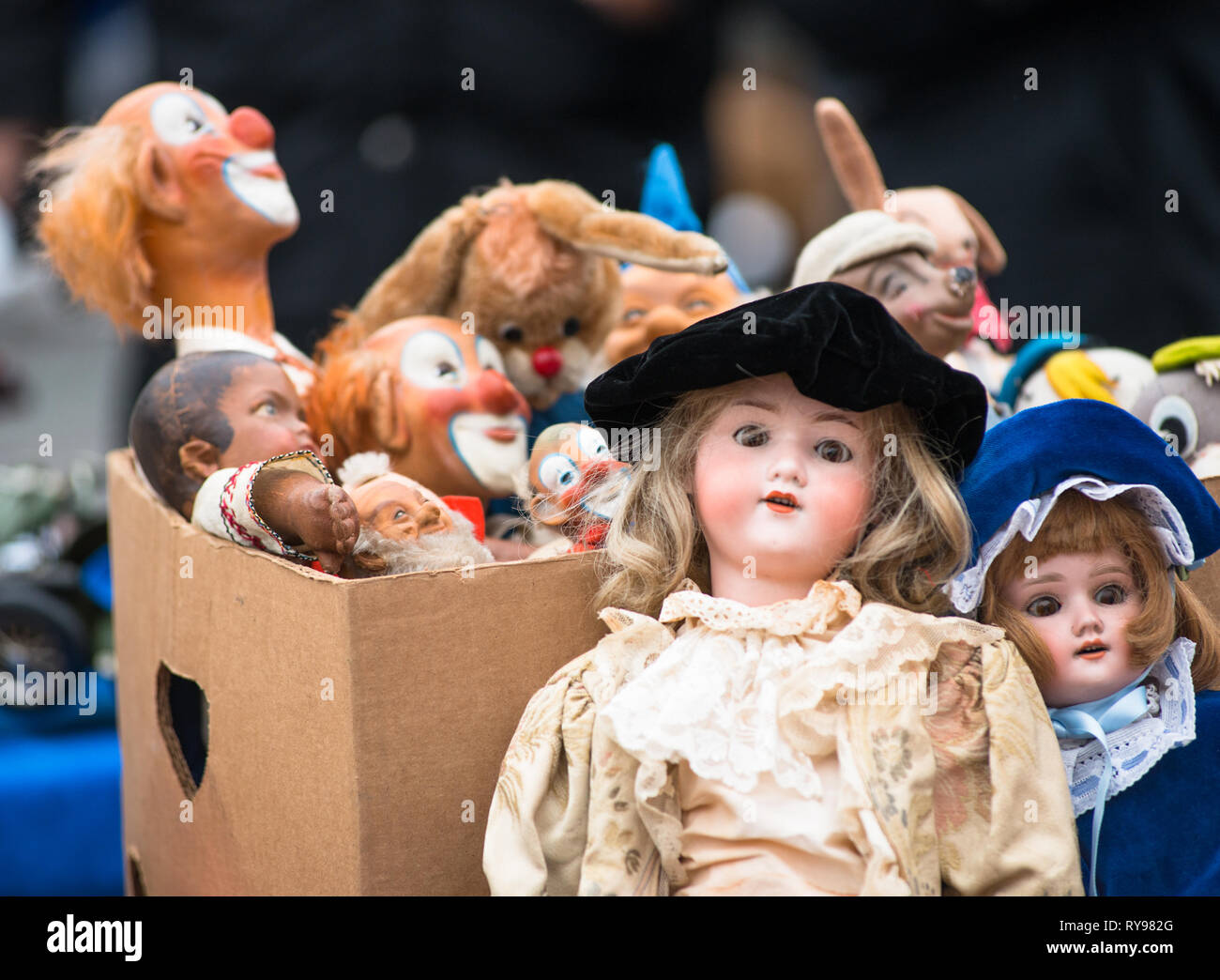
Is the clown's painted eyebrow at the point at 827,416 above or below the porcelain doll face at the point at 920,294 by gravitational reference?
below

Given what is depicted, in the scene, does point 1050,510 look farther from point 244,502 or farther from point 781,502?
point 244,502

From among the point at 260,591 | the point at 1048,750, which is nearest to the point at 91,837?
the point at 260,591

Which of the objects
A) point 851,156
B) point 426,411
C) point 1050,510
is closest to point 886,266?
point 851,156

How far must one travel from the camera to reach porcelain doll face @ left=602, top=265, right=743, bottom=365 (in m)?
1.89

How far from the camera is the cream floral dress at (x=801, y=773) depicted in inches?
44.4

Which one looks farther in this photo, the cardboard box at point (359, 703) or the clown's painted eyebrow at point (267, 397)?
the clown's painted eyebrow at point (267, 397)

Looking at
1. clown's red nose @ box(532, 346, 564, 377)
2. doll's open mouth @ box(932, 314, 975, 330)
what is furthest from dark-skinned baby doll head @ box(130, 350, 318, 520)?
doll's open mouth @ box(932, 314, 975, 330)

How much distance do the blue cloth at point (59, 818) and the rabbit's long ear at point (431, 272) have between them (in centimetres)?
89

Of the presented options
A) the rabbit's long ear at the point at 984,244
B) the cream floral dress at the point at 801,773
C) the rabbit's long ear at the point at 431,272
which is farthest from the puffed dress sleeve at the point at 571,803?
the rabbit's long ear at the point at 984,244

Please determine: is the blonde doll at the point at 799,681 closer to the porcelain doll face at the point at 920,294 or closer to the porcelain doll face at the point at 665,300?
the porcelain doll face at the point at 920,294

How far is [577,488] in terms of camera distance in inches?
58.2

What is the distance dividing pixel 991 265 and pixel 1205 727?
1053 millimetres

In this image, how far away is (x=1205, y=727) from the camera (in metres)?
1.29
